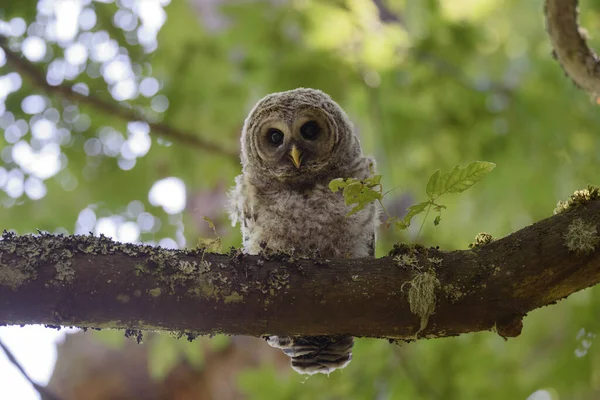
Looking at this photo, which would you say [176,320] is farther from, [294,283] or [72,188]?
[72,188]

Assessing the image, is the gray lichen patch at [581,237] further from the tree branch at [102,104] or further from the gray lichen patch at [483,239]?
the tree branch at [102,104]

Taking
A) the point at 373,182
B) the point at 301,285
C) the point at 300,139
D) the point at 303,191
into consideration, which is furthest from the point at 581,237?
the point at 300,139

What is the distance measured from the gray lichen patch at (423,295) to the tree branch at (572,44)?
887mm

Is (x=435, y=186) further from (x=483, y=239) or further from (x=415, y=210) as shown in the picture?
(x=483, y=239)

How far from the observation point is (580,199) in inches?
53.6

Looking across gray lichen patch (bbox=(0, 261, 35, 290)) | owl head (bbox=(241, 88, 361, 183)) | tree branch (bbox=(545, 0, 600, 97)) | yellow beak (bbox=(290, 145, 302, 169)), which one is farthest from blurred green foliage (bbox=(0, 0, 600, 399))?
gray lichen patch (bbox=(0, 261, 35, 290))

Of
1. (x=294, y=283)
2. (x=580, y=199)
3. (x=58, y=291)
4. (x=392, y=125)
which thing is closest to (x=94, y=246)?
(x=58, y=291)

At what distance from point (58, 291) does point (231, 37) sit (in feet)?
7.35

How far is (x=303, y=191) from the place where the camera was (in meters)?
2.13

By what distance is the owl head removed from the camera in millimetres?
2160

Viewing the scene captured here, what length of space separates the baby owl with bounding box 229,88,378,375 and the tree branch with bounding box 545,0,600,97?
2.39ft

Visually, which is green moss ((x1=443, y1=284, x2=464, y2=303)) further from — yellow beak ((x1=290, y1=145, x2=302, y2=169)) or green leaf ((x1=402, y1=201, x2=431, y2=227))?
yellow beak ((x1=290, y1=145, x2=302, y2=169))

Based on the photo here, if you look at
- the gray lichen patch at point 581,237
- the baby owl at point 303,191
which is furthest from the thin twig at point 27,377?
the gray lichen patch at point 581,237

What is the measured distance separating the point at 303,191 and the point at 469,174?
878mm
